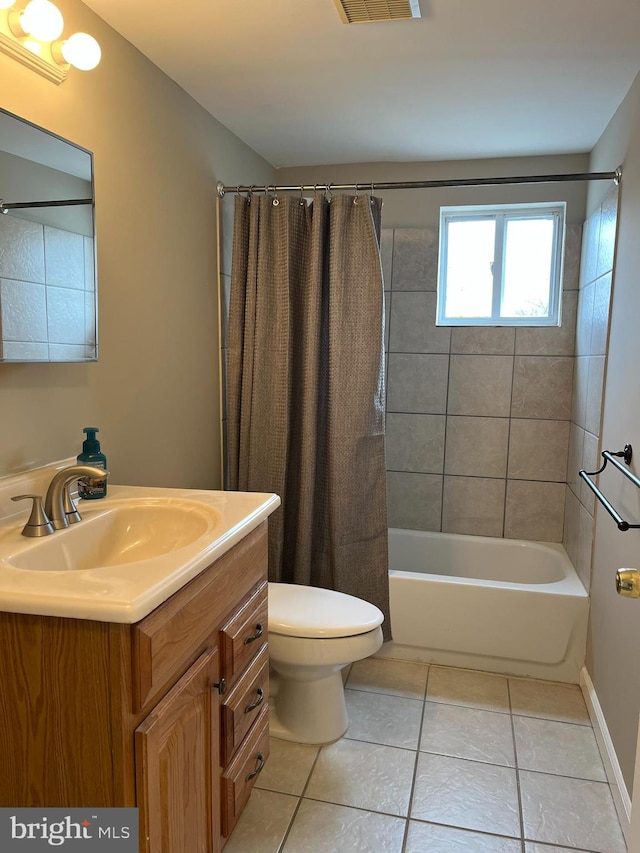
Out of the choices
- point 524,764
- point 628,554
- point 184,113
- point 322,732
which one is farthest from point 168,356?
point 524,764

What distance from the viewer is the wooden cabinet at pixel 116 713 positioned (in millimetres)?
971

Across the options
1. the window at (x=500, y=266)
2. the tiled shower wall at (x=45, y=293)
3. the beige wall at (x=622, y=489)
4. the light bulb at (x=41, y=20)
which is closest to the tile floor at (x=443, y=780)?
the beige wall at (x=622, y=489)

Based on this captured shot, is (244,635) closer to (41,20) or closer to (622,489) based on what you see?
(622,489)

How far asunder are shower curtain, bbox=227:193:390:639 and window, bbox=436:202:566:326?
84 cm

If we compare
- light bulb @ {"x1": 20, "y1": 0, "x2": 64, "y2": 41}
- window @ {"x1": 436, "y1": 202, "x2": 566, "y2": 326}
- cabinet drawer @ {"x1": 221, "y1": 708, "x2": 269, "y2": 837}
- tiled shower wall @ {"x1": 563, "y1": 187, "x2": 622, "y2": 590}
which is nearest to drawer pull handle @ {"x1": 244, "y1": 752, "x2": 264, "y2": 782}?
cabinet drawer @ {"x1": 221, "y1": 708, "x2": 269, "y2": 837}

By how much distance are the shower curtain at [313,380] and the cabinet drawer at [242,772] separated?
0.85m

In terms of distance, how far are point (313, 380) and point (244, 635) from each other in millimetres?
1147

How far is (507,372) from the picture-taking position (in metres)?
2.93

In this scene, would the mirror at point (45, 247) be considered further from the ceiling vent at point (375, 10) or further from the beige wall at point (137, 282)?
the ceiling vent at point (375, 10)

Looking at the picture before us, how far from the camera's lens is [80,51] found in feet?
4.74

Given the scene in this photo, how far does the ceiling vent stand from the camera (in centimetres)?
154

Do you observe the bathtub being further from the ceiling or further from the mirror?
the ceiling

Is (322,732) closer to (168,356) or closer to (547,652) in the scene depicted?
(547,652)

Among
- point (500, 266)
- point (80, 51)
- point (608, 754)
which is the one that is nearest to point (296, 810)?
point (608, 754)
